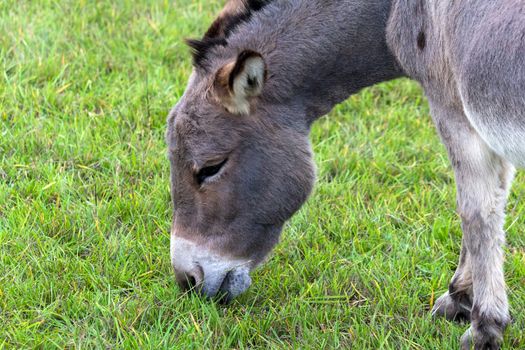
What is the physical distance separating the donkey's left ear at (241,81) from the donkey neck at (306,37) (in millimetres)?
110

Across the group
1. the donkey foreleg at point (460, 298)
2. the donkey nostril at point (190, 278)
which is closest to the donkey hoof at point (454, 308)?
the donkey foreleg at point (460, 298)

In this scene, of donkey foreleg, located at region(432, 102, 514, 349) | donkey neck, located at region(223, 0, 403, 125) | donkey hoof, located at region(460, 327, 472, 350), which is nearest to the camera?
donkey foreleg, located at region(432, 102, 514, 349)

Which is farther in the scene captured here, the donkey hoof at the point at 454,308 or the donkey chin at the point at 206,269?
the donkey hoof at the point at 454,308

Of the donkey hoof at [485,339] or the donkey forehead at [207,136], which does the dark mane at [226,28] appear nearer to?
the donkey forehead at [207,136]

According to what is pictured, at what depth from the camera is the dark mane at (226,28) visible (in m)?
4.02

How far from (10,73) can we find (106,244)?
7.04 feet

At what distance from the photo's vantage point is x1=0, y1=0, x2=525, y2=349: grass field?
406 cm

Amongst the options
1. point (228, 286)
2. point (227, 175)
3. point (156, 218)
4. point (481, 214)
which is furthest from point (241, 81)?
point (156, 218)

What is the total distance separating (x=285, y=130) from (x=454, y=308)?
3.89 feet

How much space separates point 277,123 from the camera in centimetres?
401

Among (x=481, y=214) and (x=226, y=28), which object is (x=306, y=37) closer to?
(x=226, y=28)

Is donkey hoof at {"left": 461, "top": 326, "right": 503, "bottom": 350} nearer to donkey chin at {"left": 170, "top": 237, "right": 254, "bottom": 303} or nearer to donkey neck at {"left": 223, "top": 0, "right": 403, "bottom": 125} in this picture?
donkey chin at {"left": 170, "top": 237, "right": 254, "bottom": 303}

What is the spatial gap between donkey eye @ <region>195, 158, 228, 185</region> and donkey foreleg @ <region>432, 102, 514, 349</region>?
98cm

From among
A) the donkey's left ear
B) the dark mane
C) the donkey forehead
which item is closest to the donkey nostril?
the donkey forehead
